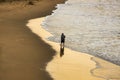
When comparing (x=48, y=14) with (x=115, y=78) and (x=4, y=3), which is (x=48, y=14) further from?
(x=115, y=78)

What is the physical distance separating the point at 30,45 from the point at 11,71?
490cm

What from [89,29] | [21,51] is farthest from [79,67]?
[89,29]

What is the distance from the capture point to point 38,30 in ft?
84.3

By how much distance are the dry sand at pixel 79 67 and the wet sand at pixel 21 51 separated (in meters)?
0.44

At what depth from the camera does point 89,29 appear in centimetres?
2630

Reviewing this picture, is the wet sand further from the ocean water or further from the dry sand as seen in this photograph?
the ocean water

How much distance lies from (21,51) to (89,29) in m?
8.11

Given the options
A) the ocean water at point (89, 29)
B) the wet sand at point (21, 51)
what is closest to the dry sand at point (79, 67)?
the wet sand at point (21, 51)

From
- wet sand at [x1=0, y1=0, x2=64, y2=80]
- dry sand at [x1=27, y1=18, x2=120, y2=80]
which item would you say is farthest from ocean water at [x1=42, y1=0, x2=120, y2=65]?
wet sand at [x1=0, y1=0, x2=64, y2=80]

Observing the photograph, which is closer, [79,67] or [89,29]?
[79,67]

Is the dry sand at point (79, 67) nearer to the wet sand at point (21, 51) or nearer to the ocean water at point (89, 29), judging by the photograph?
the wet sand at point (21, 51)

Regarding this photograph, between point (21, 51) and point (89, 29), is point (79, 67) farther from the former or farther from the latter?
point (89, 29)

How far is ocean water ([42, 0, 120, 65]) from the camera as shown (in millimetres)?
→ 20656

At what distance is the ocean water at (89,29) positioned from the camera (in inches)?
813
